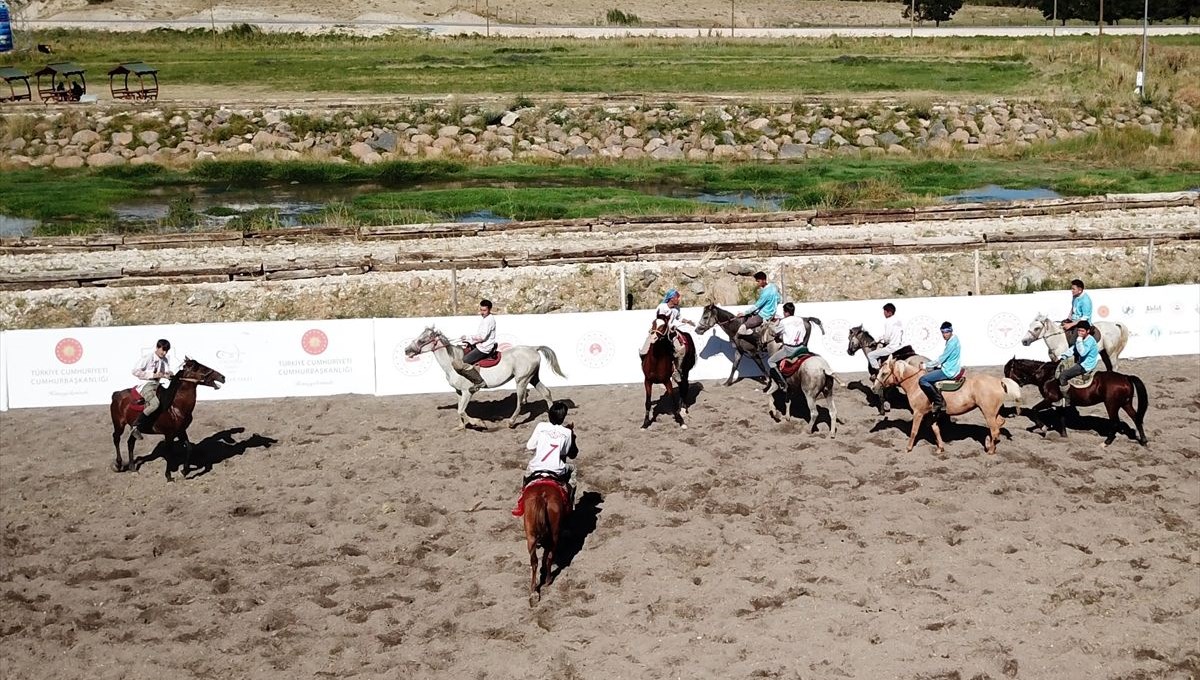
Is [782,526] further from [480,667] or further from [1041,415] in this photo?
[1041,415]

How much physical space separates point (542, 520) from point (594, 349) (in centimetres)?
955

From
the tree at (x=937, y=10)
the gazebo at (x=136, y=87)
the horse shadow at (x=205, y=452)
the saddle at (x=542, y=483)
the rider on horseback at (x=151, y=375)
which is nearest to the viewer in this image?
the saddle at (x=542, y=483)

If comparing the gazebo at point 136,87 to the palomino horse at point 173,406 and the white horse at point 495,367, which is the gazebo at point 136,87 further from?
the white horse at point 495,367

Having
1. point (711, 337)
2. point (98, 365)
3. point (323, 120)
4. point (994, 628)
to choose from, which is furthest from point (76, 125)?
point (994, 628)

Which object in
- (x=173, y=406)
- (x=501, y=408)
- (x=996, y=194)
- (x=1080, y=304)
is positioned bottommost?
(x=501, y=408)

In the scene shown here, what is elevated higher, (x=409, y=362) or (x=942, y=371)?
(x=942, y=371)

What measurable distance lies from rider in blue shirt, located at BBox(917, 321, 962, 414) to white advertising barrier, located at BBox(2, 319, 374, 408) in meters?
10.9

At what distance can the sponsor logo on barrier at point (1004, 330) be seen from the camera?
24312mm

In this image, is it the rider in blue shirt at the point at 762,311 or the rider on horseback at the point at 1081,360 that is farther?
the rider in blue shirt at the point at 762,311

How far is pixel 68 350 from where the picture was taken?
23172mm

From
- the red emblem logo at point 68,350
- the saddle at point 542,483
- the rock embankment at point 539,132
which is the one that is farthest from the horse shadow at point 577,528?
the rock embankment at point 539,132

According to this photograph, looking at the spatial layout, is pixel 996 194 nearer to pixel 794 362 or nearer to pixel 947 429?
pixel 947 429

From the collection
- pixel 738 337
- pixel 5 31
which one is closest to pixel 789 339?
pixel 738 337

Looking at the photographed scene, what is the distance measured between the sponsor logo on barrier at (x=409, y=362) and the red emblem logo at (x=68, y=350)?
619 cm
